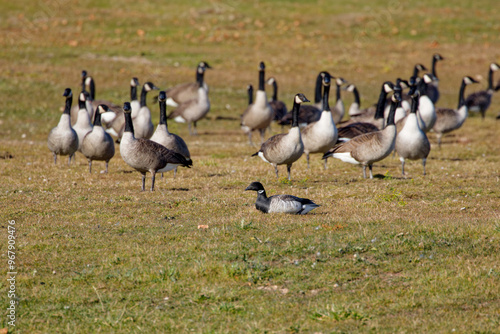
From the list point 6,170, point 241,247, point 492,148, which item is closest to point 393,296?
point 241,247

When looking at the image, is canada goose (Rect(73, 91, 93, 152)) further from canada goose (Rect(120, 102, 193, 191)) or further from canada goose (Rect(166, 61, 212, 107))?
canada goose (Rect(166, 61, 212, 107))

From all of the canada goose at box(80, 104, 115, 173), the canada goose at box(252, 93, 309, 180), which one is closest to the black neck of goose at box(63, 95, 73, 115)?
the canada goose at box(80, 104, 115, 173)

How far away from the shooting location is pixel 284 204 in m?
12.7

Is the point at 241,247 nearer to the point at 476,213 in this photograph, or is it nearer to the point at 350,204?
the point at 350,204

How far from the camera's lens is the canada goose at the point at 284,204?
12555mm

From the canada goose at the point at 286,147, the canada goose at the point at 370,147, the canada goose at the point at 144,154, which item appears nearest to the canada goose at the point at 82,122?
the canada goose at the point at 144,154

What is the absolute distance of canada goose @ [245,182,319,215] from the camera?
12555 mm

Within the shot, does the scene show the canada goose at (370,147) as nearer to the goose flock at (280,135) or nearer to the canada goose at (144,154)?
the goose flock at (280,135)

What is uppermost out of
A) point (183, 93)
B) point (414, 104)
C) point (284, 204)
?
point (414, 104)

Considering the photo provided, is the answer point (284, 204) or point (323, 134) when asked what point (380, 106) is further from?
point (284, 204)

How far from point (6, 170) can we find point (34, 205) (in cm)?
565

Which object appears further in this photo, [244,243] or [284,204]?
[284,204]

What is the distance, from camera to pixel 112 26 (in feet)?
199

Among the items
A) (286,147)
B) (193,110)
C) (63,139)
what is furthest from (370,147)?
(193,110)
